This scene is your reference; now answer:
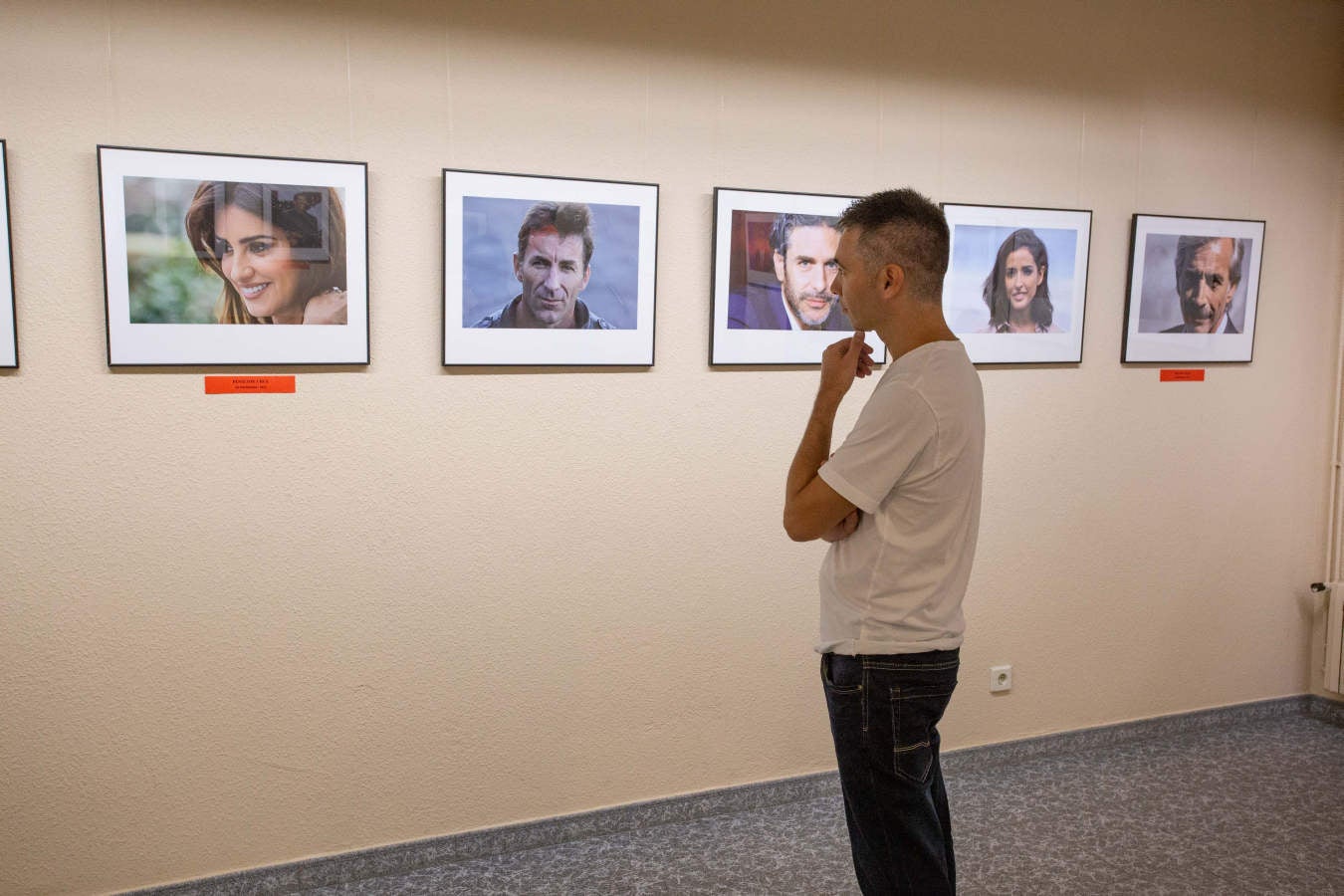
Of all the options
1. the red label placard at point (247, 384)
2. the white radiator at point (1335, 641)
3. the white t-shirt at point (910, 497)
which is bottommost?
the white radiator at point (1335, 641)

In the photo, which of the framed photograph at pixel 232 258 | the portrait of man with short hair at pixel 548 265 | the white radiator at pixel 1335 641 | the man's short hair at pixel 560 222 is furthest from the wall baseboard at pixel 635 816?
the man's short hair at pixel 560 222

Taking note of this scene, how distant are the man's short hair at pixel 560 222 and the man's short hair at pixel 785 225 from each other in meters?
0.65

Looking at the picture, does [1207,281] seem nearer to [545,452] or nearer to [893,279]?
[893,279]

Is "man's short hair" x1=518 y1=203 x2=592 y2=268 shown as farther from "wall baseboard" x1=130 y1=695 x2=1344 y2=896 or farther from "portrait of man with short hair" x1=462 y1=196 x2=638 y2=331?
"wall baseboard" x1=130 y1=695 x2=1344 y2=896

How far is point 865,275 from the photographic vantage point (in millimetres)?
2262

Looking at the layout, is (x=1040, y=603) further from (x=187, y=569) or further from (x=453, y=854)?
(x=187, y=569)

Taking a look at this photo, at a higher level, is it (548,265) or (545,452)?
(548,265)

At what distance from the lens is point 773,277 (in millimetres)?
3508

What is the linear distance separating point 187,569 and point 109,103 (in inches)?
49.5

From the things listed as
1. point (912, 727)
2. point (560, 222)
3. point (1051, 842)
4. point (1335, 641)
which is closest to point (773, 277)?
point (560, 222)

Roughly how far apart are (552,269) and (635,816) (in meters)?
1.85

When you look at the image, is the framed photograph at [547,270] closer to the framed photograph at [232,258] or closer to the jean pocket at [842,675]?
the framed photograph at [232,258]

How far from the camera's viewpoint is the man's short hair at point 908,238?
2211 millimetres

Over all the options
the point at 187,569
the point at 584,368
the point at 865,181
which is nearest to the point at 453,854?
the point at 187,569
